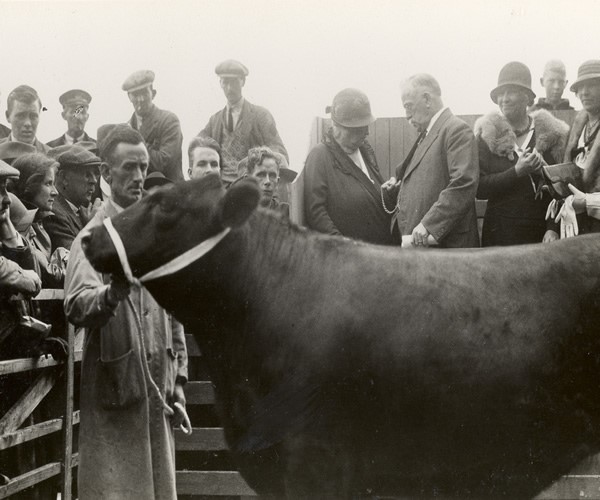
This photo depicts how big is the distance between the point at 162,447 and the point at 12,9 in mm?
3840

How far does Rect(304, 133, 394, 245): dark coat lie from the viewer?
20.9 feet

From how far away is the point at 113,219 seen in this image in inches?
168

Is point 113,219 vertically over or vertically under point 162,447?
over

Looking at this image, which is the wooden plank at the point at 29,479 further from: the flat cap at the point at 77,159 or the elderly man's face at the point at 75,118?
the elderly man's face at the point at 75,118

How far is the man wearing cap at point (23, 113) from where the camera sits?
7207 mm

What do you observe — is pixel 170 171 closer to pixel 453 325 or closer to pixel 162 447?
pixel 162 447

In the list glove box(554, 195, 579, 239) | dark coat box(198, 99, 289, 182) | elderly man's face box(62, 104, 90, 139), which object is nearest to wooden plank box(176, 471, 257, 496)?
dark coat box(198, 99, 289, 182)

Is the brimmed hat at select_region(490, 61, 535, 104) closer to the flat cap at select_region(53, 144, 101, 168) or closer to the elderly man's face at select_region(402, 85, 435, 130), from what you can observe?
the elderly man's face at select_region(402, 85, 435, 130)

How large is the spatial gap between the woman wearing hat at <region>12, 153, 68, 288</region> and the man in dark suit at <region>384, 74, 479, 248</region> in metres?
2.59

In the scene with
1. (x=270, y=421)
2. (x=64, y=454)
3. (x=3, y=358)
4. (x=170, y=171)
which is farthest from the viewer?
(x=170, y=171)

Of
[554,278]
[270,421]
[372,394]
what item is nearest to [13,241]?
[270,421]

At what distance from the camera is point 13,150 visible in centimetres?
662

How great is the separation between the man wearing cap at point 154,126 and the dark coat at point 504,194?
2.73 m

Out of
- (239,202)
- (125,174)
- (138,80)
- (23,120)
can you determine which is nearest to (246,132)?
(138,80)
